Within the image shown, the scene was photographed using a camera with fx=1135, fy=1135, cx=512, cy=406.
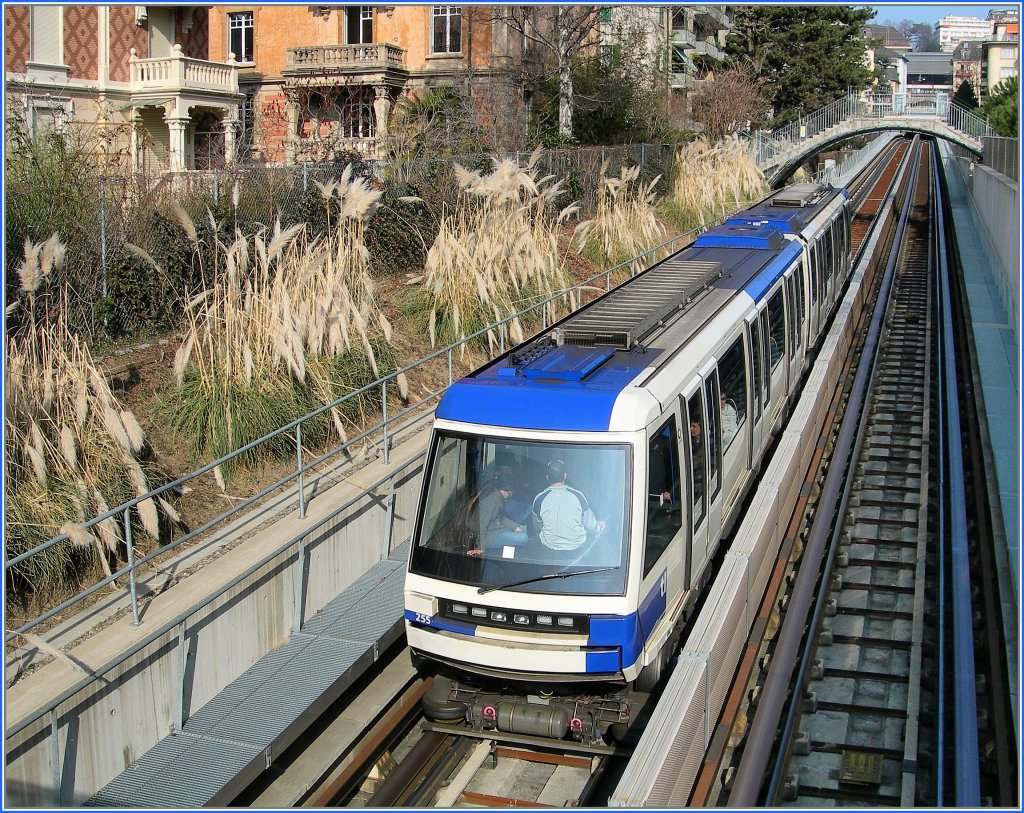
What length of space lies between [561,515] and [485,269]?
8.10m

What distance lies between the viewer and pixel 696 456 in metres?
8.70

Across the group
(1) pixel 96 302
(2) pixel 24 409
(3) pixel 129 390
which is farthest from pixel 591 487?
(1) pixel 96 302

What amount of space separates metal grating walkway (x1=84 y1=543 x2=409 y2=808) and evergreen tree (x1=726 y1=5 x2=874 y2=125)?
54.8 meters

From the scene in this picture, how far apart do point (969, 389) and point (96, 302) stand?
12495 mm

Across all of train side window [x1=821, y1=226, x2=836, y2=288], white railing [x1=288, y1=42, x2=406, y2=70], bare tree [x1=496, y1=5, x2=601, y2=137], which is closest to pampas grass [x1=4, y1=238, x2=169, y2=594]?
train side window [x1=821, y1=226, x2=836, y2=288]

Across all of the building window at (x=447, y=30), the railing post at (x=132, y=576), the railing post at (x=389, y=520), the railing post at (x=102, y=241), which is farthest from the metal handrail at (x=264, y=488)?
the building window at (x=447, y=30)

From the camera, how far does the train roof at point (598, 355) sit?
25.1ft

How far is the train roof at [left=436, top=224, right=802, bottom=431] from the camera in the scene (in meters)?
7.64

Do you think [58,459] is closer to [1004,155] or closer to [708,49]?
[1004,155]

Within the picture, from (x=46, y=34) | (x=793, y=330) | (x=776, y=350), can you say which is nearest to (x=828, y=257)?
(x=793, y=330)

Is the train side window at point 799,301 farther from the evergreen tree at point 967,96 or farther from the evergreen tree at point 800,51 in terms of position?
the evergreen tree at point 967,96

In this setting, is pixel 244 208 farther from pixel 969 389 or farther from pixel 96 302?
pixel 969 389

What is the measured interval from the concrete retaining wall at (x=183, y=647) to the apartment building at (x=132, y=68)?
2130 centimetres

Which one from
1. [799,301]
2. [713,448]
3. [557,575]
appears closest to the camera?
[557,575]
